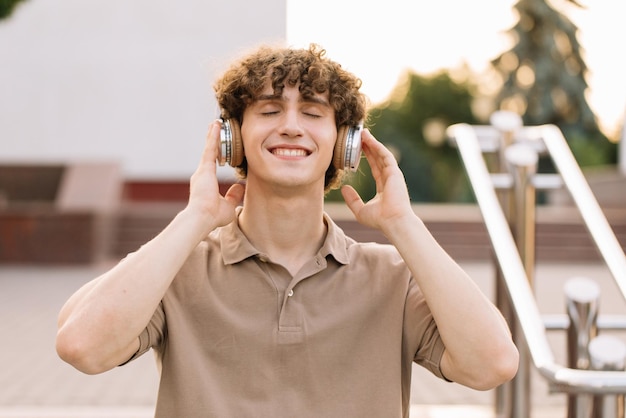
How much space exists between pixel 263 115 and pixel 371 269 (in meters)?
0.44

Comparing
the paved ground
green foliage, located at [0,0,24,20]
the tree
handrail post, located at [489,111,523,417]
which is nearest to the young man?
the paved ground

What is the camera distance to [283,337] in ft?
5.96

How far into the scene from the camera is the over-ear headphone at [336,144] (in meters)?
1.95

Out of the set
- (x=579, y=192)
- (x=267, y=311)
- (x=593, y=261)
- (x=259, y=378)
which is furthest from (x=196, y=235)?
(x=593, y=261)

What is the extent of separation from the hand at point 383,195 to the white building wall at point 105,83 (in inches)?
558

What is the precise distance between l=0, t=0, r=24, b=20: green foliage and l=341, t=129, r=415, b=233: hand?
26.1ft

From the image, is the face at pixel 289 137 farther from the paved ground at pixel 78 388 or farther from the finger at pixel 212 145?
the paved ground at pixel 78 388

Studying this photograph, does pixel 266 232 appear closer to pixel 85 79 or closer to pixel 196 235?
pixel 196 235

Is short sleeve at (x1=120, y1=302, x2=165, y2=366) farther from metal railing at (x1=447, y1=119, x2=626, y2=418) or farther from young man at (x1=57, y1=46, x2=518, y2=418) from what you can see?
metal railing at (x1=447, y1=119, x2=626, y2=418)

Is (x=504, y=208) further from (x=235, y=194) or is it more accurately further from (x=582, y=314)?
(x=235, y=194)

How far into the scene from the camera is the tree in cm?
2630

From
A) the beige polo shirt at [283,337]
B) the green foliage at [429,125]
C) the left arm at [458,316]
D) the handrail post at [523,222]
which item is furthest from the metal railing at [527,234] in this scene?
the green foliage at [429,125]

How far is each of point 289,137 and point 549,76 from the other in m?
26.2

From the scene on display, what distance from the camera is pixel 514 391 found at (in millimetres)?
3188
